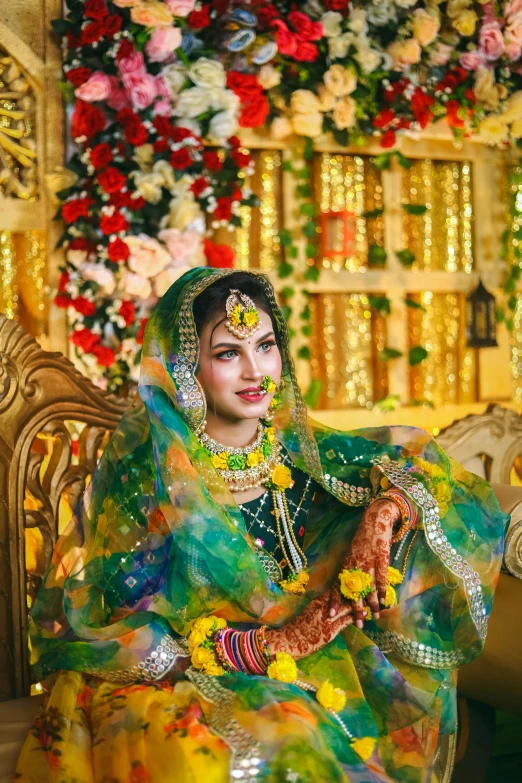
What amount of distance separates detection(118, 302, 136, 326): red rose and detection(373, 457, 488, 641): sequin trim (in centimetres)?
149

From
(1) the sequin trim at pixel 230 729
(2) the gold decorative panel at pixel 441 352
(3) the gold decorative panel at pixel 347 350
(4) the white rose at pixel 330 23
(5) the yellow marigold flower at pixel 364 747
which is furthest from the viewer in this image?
(2) the gold decorative panel at pixel 441 352

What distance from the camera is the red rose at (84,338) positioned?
126 inches

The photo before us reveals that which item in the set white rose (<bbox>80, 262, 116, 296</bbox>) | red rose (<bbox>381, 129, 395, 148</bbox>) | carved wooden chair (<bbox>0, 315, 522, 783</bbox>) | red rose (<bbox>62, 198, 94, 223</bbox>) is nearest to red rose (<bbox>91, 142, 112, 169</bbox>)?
red rose (<bbox>62, 198, 94, 223</bbox>)

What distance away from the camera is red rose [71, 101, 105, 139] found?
3.14m

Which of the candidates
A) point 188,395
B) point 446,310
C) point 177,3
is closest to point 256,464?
point 188,395

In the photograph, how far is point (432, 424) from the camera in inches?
158

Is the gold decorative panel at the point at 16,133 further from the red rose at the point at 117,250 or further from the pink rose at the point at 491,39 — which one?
the pink rose at the point at 491,39

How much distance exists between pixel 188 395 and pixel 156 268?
132 centimetres

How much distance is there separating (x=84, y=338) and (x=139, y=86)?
0.91 metres

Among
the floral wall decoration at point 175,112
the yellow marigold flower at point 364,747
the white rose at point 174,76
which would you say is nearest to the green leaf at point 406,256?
the floral wall decoration at point 175,112

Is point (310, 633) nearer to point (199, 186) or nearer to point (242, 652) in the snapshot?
point (242, 652)

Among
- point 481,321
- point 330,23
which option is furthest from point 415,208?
point 330,23

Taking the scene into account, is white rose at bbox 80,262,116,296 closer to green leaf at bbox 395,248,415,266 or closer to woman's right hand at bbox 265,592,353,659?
green leaf at bbox 395,248,415,266

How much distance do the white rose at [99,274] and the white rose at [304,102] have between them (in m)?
1.00
